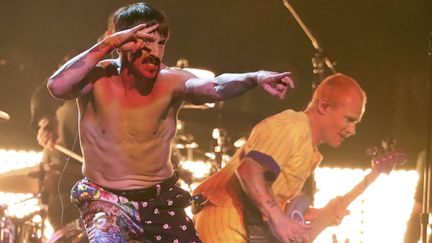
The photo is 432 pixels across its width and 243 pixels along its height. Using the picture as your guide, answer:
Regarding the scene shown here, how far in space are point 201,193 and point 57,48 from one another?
4121 mm

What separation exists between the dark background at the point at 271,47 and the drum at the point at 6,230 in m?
2.99

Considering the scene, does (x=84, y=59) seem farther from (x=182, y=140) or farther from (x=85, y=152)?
(x=182, y=140)

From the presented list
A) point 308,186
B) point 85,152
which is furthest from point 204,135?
point 85,152

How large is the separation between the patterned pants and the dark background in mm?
4797

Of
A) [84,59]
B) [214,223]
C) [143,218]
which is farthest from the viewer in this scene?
[214,223]

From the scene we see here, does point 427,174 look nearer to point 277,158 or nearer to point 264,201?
point 277,158

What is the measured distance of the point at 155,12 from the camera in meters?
3.31

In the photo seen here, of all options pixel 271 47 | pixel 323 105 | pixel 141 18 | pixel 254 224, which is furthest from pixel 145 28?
pixel 271 47

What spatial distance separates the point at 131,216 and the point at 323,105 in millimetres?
2072

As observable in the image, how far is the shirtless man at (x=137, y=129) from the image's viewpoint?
Result: 3240 millimetres

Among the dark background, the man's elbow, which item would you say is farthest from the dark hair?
the dark background

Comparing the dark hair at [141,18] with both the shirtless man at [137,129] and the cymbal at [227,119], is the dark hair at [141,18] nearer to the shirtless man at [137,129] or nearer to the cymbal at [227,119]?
the shirtless man at [137,129]

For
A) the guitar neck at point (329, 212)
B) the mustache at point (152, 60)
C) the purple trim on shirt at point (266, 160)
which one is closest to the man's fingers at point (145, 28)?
the mustache at point (152, 60)

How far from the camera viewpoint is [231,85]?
3.22 m
